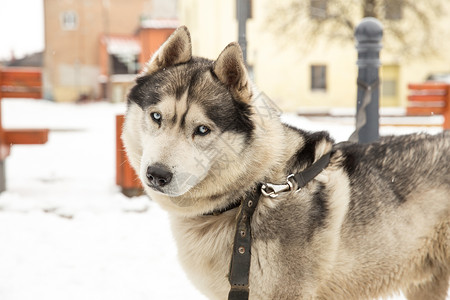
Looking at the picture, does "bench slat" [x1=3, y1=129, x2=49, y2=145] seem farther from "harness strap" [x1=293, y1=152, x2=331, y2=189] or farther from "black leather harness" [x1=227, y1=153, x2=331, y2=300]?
"harness strap" [x1=293, y1=152, x2=331, y2=189]

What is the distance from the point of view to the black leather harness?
7.22 feet

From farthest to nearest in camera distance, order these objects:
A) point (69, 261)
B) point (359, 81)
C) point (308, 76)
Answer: point (308, 76) < point (359, 81) < point (69, 261)

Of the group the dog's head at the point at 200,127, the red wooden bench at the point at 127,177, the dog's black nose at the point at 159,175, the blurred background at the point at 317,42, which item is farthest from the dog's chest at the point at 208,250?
the blurred background at the point at 317,42

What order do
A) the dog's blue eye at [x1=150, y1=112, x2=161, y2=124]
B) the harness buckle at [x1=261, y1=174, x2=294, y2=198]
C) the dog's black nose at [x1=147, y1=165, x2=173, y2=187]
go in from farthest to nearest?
1. the dog's blue eye at [x1=150, y1=112, x2=161, y2=124]
2. the harness buckle at [x1=261, y1=174, x2=294, y2=198]
3. the dog's black nose at [x1=147, y1=165, x2=173, y2=187]

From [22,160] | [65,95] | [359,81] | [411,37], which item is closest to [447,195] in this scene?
[359,81]

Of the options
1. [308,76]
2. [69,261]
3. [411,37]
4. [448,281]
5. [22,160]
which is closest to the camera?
[448,281]

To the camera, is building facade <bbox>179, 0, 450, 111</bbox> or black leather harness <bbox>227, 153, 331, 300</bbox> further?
building facade <bbox>179, 0, 450, 111</bbox>

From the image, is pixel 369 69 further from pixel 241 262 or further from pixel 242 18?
pixel 241 262

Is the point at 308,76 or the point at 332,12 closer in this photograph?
the point at 332,12

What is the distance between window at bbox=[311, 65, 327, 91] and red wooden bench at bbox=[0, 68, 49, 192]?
756 inches

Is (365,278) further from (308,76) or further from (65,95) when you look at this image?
(65,95)

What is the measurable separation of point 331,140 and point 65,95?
36.8 meters

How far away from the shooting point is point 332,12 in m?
20.3

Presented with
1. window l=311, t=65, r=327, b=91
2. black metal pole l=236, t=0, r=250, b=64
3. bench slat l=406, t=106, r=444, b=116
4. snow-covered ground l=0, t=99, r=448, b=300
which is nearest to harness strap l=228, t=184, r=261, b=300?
snow-covered ground l=0, t=99, r=448, b=300
